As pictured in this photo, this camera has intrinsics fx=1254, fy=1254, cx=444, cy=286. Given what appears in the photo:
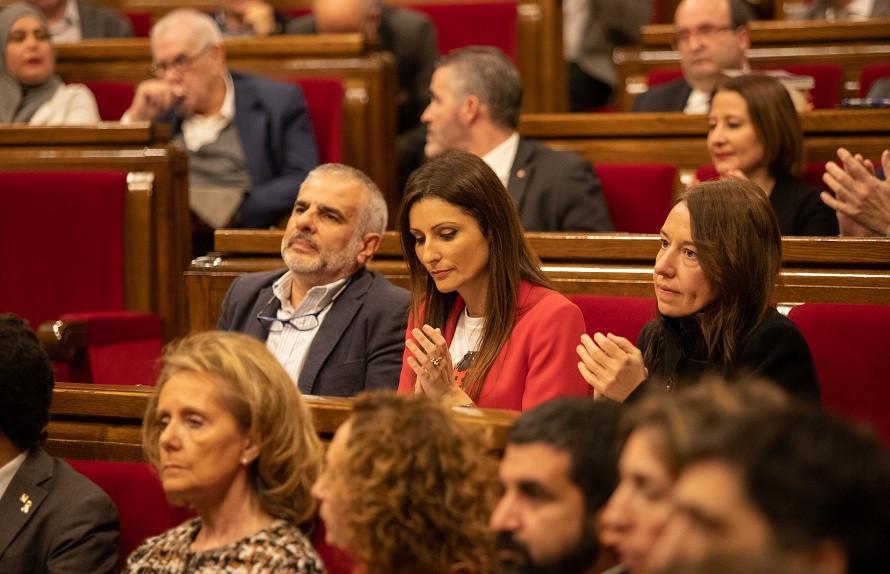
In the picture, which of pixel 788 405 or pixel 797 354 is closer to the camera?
pixel 788 405

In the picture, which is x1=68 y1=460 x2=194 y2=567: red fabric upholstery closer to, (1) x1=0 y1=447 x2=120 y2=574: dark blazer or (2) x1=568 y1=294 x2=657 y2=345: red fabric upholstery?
(1) x1=0 y1=447 x2=120 y2=574: dark blazer

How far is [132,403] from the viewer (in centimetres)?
132

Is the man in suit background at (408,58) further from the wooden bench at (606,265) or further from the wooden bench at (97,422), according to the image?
the wooden bench at (97,422)

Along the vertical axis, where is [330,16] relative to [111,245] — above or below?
above

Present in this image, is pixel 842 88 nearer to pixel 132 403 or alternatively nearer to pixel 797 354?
pixel 797 354

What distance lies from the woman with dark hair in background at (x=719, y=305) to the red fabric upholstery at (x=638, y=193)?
0.70 metres

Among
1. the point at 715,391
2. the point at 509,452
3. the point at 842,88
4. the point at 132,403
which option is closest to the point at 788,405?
the point at 715,391

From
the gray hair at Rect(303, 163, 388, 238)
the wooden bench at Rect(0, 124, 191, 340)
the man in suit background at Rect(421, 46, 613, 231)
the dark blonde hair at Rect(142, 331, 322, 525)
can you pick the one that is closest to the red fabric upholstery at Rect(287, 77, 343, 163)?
the man in suit background at Rect(421, 46, 613, 231)

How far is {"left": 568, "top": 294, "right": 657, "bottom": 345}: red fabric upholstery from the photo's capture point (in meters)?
1.55

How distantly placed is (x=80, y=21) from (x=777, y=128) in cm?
193

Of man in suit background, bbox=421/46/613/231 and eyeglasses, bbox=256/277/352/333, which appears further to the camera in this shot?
man in suit background, bbox=421/46/613/231

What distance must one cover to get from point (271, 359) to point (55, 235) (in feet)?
Answer: 3.63

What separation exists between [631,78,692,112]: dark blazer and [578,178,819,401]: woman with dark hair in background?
3.79ft

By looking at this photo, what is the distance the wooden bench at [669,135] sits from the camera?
1975 mm
